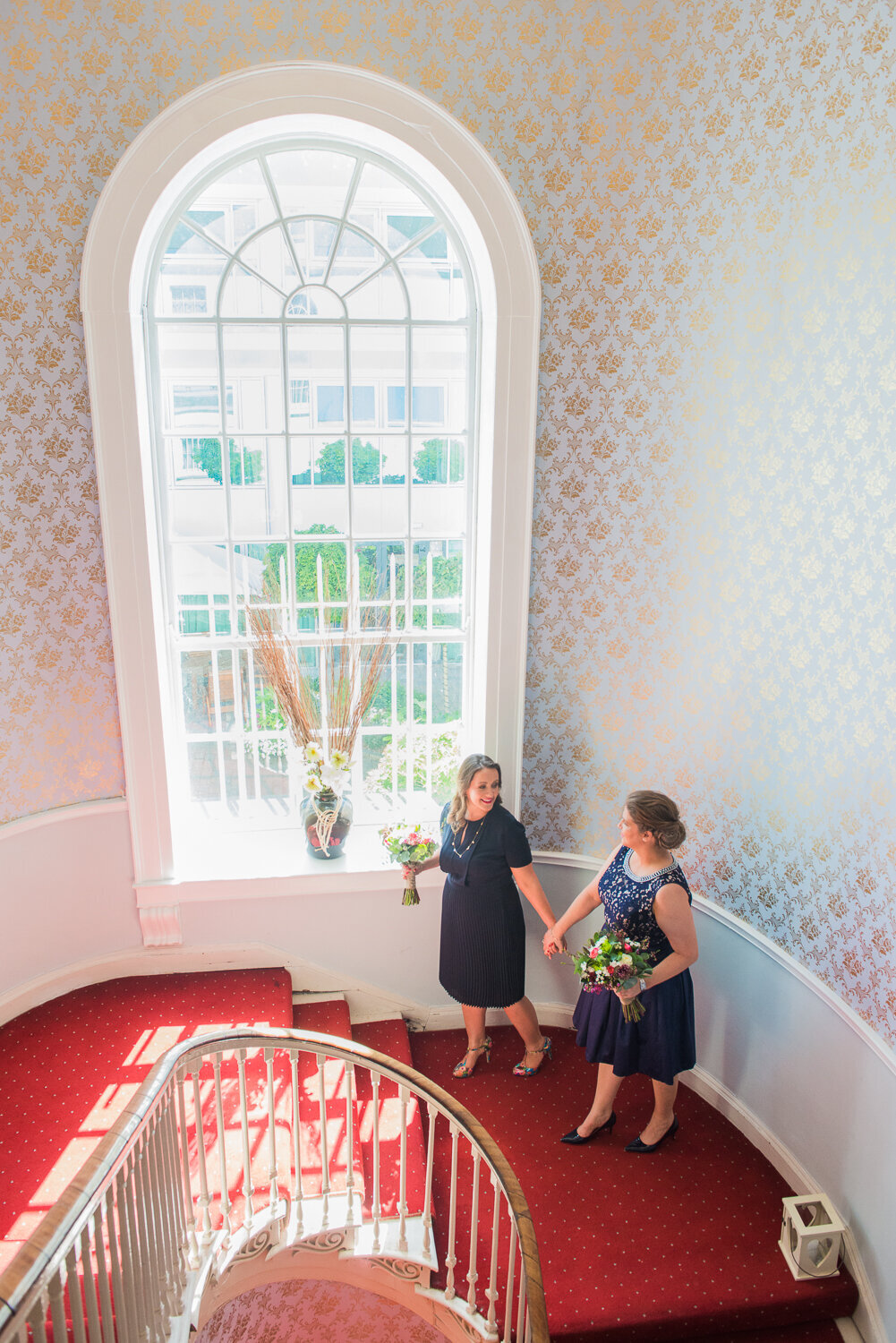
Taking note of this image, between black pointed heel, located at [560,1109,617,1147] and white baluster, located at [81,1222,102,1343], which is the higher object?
white baluster, located at [81,1222,102,1343]

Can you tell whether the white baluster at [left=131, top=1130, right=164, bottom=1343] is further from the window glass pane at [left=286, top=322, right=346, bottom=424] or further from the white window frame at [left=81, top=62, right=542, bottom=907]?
the window glass pane at [left=286, top=322, right=346, bottom=424]

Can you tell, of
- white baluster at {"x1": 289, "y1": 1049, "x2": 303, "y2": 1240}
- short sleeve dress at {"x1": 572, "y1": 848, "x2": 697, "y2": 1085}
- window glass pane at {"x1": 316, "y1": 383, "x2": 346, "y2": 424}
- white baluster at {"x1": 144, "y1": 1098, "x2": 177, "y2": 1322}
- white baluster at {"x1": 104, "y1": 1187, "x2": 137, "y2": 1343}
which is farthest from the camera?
window glass pane at {"x1": 316, "y1": 383, "x2": 346, "y2": 424}

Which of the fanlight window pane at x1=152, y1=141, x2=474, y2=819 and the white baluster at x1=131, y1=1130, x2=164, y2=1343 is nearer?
the white baluster at x1=131, y1=1130, x2=164, y2=1343

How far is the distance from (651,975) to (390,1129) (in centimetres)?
132

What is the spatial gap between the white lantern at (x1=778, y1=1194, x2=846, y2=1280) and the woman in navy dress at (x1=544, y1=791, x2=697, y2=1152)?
23.1 inches

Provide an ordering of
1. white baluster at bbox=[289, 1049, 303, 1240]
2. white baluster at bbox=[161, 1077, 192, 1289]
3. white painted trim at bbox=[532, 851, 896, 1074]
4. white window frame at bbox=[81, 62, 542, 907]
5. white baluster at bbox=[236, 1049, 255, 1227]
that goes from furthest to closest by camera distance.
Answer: white window frame at bbox=[81, 62, 542, 907]
white painted trim at bbox=[532, 851, 896, 1074]
white baluster at bbox=[289, 1049, 303, 1240]
white baluster at bbox=[236, 1049, 255, 1227]
white baluster at bbox=[161, 1077, 192, 1289]

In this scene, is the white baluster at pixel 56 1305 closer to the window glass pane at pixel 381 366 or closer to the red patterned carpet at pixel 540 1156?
the red patterned carpet at pixel 540 1156

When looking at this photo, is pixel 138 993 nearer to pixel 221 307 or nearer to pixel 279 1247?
pixel 279 1247

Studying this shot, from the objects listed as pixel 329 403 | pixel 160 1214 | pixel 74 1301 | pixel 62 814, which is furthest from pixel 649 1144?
pixel 329 403

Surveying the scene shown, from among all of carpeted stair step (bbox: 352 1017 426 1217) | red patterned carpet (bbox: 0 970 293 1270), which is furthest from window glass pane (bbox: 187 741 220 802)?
carpeted stair step (bbox: 352 1017 426 1217)

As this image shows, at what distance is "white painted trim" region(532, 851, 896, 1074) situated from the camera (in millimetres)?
3051

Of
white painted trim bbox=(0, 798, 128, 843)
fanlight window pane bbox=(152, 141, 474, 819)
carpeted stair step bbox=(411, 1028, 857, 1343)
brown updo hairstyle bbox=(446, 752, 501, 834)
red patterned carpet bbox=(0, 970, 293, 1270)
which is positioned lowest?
carpeted stair step bbox=(411, 1028, 857, 1343)

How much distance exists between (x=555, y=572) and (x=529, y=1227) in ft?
8.46

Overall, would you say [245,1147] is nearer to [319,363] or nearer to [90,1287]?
→ [90,1287]
